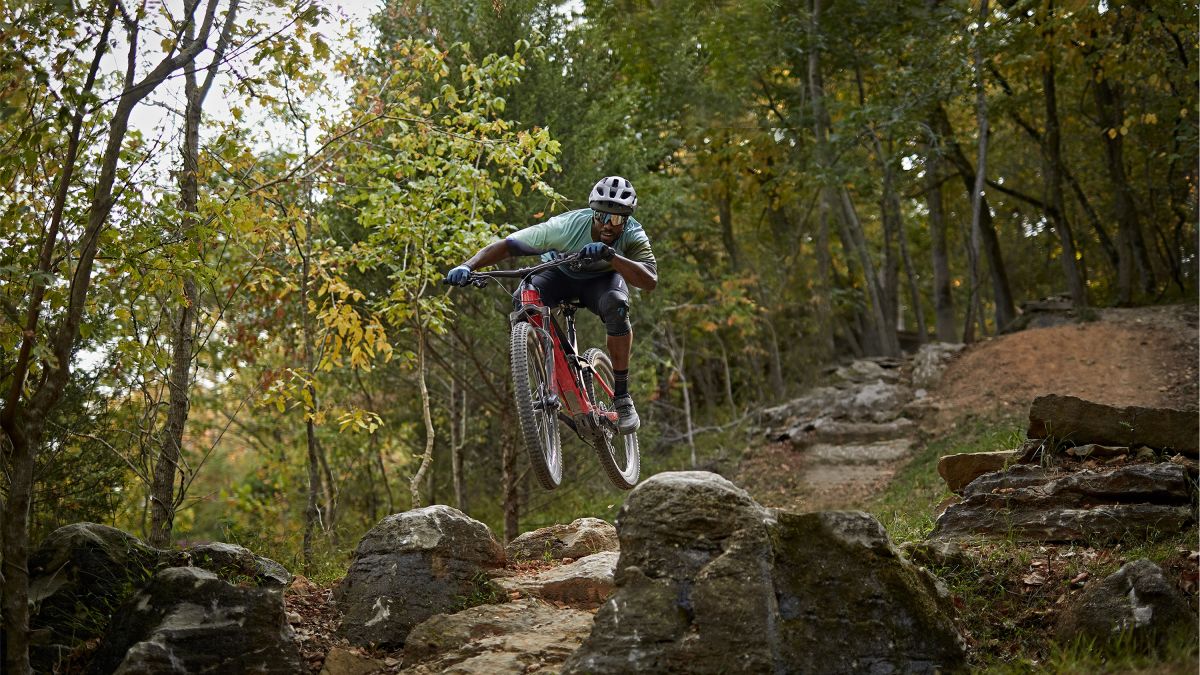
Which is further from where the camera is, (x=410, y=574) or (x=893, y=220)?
(x=893, y=220)

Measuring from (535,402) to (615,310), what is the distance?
877mm

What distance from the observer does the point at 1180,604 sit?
5.05 metres

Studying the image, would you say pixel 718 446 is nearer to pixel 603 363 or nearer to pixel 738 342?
pixel 738 342

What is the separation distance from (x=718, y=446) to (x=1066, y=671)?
44.8 ft

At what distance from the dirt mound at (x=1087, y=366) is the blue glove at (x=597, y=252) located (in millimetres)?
9749

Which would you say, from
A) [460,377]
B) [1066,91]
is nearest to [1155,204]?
[1066,91]

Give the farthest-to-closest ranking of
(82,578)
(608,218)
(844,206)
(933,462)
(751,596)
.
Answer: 1. (844,206)
2. (933,462)
3. (608,218)
4. (82,578)
5. (751,596)

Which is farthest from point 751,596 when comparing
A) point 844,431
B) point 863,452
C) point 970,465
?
point 844,431

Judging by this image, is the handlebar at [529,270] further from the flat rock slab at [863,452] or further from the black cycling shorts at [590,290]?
the flat rock slab at [863,452]

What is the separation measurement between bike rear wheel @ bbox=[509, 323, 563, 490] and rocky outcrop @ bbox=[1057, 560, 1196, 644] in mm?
3111

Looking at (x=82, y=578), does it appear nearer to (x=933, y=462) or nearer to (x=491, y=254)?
(x=491, y=254)

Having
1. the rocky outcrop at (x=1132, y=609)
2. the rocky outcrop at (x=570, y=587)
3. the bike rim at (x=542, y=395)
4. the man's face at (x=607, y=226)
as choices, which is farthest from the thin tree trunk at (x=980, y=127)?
the rocky outcrop at (x=570, y=587)

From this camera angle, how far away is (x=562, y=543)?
7344mm

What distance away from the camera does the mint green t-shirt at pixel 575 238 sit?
7.08 meters
